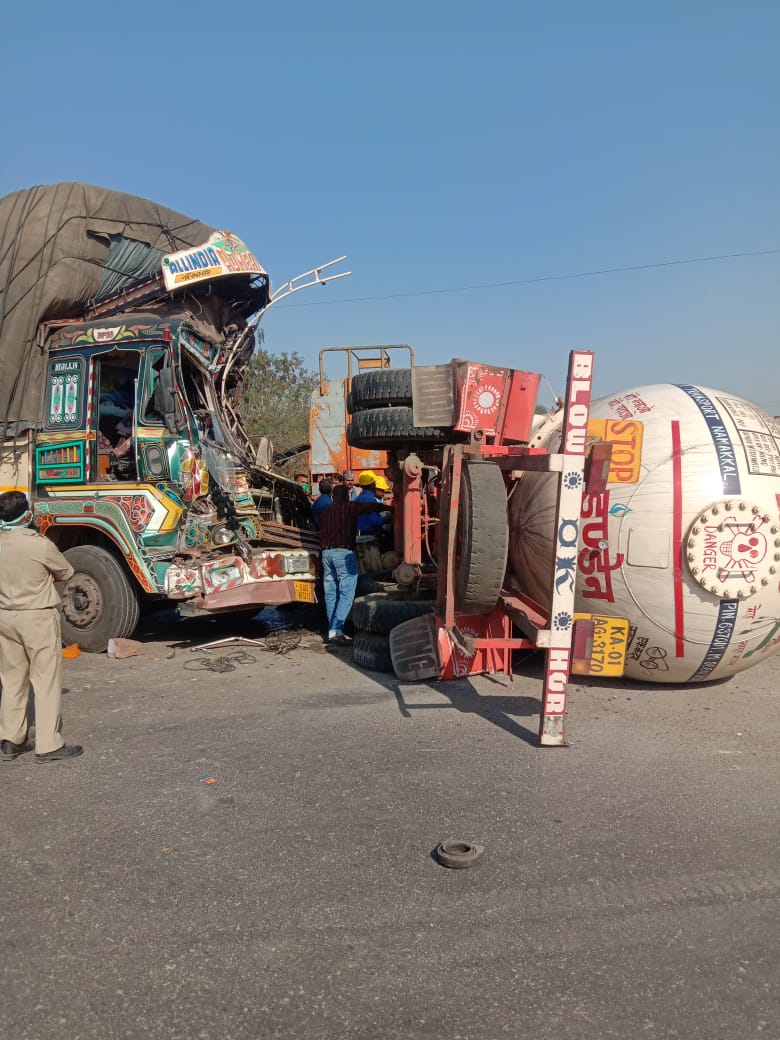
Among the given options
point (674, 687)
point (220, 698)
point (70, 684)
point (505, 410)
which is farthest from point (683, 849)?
point (70, 684)

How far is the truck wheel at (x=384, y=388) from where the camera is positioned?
257 inches

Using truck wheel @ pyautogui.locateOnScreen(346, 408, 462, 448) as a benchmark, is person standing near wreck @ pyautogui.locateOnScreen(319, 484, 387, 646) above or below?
below

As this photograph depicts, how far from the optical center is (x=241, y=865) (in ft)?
10.3

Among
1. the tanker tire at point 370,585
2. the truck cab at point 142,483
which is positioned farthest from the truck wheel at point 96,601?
the tanker tire at point 370,585

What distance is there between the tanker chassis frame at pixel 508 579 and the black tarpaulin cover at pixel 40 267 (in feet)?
12.2

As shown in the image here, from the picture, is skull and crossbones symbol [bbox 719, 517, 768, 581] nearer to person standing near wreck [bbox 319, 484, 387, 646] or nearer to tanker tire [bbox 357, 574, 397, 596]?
→ tanker tire [bbox 357, 574, 397, 596]

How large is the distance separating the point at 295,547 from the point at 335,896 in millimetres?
Answer: 4811

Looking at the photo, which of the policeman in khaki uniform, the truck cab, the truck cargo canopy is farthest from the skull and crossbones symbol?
the truck cargo canopy

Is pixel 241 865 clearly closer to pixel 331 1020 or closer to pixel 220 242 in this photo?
pixel 331 1020

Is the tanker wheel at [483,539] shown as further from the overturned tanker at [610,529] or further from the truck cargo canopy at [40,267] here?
the truck cargo canopy at [40,267]

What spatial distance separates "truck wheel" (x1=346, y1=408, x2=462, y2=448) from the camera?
644 cm

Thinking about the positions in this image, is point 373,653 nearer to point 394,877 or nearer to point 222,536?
point 222,536

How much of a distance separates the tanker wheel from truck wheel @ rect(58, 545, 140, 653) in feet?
12.3

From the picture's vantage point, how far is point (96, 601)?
708 centimetres
